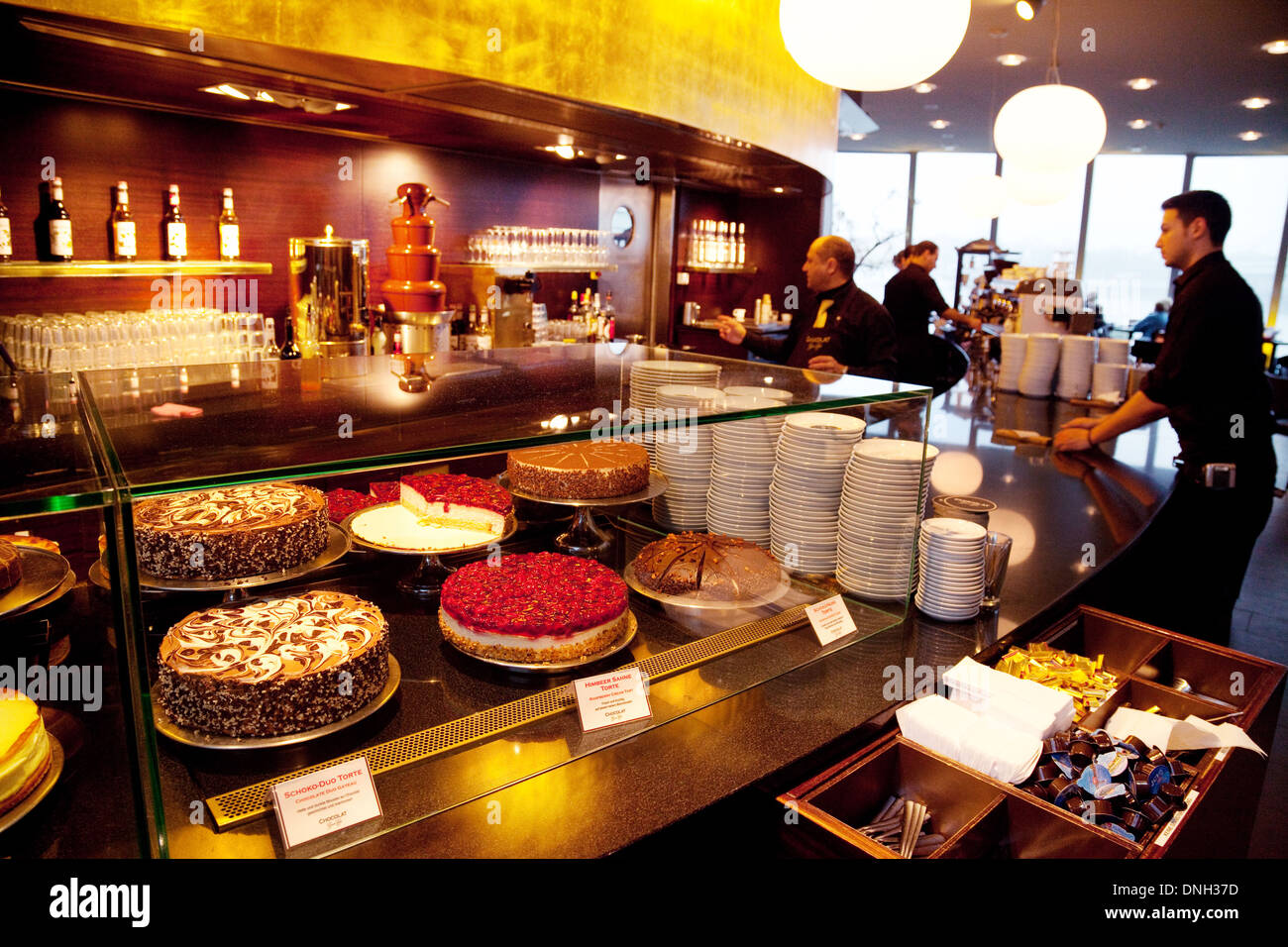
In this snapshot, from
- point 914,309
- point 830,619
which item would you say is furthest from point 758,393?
point 914,309

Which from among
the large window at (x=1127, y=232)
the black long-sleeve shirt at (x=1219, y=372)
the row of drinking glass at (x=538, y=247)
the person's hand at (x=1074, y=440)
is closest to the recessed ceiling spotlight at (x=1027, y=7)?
the black long-sleeve shirt at (x=1219, y=372)

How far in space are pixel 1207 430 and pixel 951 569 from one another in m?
1.90

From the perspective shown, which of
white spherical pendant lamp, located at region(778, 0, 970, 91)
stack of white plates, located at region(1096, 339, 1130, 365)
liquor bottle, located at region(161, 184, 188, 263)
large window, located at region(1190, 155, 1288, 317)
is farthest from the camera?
large window, located at region(1190, 155, 1288, 317)

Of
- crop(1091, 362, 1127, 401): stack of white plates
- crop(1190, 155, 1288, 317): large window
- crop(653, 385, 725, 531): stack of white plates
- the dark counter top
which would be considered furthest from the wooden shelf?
crop(1190, 155, 1288, 317): large window

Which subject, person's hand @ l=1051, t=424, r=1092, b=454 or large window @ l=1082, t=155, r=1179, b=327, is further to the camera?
large window @ l=1082, t=155, r=1179, b=327

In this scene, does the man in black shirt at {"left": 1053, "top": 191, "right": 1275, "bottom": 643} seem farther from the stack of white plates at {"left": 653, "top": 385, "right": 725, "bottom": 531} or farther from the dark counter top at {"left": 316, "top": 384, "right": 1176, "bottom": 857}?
the stack of white plates at {"left": 653, "top": 385, "right": 725, "bottom": 531}

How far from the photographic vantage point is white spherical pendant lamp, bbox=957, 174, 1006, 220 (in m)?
7.05

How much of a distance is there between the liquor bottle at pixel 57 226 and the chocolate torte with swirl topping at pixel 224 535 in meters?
2.38

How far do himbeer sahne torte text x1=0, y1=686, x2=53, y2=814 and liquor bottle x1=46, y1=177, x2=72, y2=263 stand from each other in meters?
2.96

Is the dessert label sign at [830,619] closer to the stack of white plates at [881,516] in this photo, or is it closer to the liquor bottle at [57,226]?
the stack of white plates at [881,516]

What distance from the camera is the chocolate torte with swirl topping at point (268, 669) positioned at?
3.70 feet

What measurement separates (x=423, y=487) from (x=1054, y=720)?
136cm
